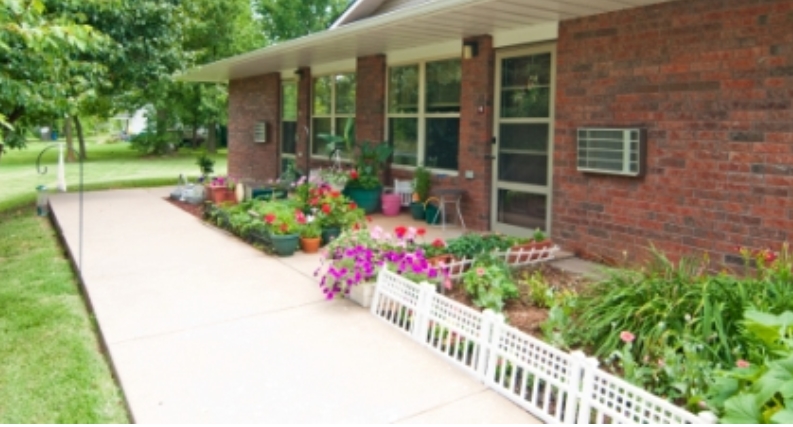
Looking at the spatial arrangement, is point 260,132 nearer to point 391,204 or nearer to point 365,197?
point 365,197

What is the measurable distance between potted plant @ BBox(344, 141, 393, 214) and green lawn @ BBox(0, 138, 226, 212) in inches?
273

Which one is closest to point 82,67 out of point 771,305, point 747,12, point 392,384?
point 392,384

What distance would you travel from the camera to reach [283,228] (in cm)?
654

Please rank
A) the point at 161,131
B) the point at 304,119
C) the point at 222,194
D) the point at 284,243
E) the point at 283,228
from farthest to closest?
the point at 161,131 → the point at 304,119 → the point at 222,194 → the point at 283,228 → the point at 284,243

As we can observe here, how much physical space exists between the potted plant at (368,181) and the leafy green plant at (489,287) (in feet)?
14.8

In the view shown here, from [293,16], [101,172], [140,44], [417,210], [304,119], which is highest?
[293,16]

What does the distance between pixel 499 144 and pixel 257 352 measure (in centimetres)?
458

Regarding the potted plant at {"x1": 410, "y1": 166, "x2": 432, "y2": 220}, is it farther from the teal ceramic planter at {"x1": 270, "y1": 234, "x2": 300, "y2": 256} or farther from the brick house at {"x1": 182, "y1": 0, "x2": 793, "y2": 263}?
the teal ceramic planter at {"x1": 270, "y1": 234, "x2": 300, "y2": 256}

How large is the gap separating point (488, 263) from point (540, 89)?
276 centimetres

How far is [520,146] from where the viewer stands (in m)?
7.22

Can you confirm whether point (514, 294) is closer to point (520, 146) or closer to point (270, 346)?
point (270, 346)

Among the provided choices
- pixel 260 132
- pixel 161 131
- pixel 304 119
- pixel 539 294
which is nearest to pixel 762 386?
pixel 539 294

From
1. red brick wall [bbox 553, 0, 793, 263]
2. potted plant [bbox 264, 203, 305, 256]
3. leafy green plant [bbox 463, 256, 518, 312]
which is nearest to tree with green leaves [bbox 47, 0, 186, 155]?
potted plant [bbox 264, 203, 305, 256]

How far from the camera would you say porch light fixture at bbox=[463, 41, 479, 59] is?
7.53 meters
